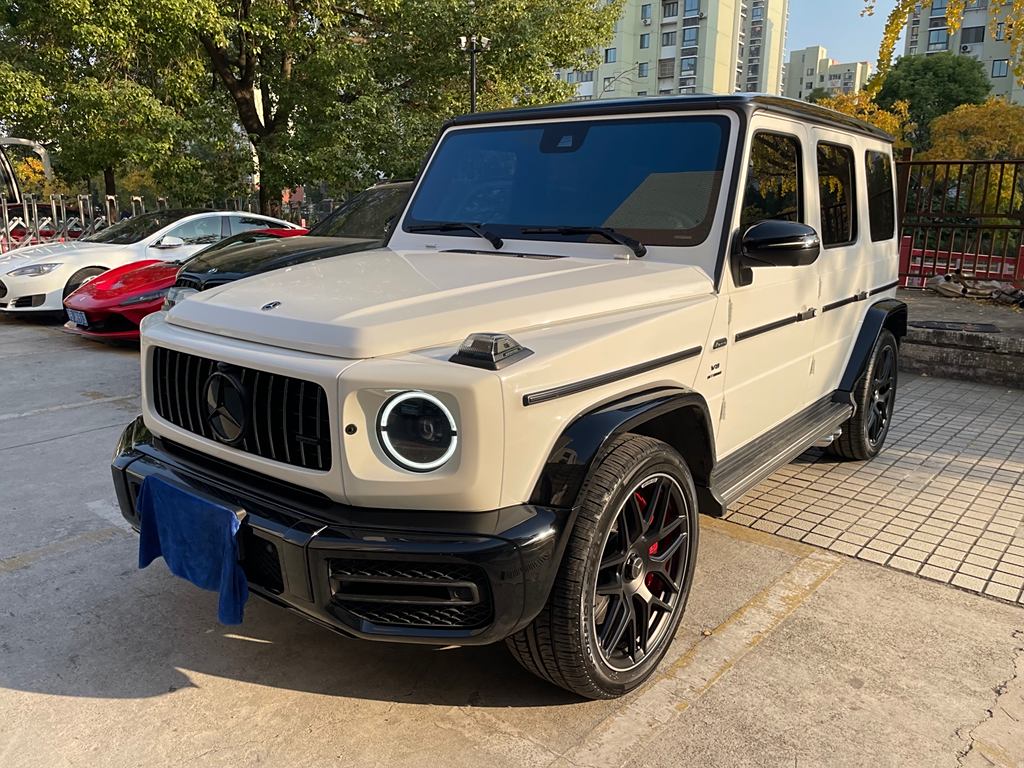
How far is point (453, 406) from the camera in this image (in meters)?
2.15

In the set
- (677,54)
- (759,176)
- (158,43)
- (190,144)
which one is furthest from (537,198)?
(677,54)

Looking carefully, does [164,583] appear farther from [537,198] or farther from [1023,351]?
[1023,351]

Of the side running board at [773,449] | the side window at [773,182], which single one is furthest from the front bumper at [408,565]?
the side window at [773,182]

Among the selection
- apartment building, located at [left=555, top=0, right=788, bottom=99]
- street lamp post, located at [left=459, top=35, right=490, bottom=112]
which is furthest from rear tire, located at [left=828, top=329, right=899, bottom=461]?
apartment building, located at [left=555, top=0, right=788, bottom=99]

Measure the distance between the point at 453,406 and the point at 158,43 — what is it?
1402cm

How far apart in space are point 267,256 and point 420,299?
17.0 ft

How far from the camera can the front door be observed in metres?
3.29

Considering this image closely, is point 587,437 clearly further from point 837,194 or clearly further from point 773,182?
point 837,194

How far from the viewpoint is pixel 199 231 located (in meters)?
10.8

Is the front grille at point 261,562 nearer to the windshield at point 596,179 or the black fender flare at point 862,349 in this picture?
the windshield at point 596,179

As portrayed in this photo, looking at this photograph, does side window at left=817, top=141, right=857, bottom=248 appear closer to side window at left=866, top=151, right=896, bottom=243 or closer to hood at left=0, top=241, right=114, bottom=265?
side window at left=866, top=151, right=896, bottom=243

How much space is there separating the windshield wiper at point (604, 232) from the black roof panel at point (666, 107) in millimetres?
558

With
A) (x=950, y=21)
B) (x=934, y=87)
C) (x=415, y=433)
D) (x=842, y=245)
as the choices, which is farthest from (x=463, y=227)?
(x=934, y=87)

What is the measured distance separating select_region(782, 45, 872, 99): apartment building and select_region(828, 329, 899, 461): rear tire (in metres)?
130
